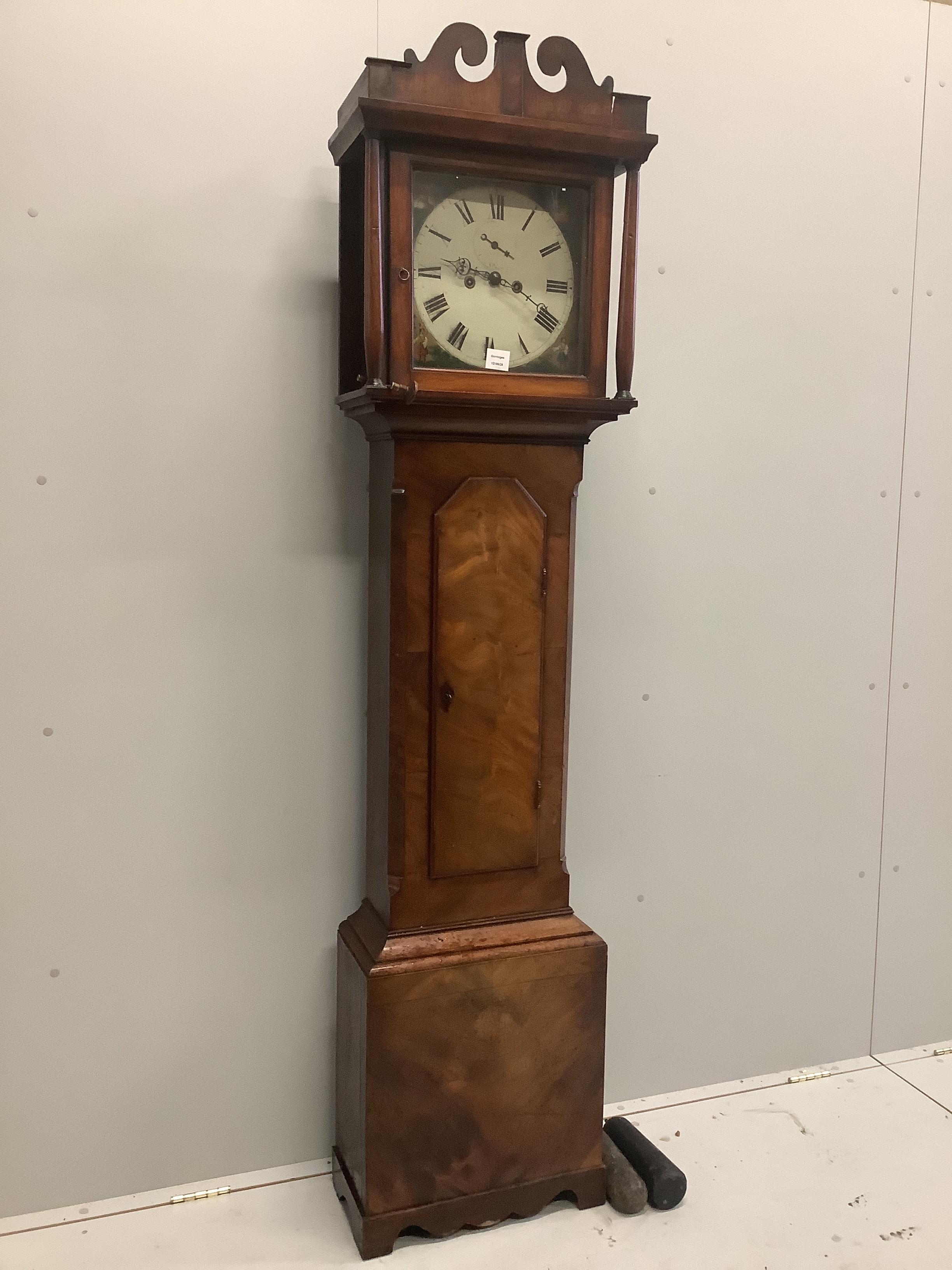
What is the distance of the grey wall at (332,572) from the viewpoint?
1565 mm

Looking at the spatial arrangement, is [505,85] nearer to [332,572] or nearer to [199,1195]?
[332,572]

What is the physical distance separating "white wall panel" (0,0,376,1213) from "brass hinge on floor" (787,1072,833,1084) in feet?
3.01

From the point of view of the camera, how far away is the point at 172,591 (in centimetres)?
163

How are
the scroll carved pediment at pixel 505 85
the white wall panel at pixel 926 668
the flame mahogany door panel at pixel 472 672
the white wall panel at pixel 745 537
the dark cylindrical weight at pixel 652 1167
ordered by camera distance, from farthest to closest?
the white wall panel at pixel 926 668
the white wall panel at pixel 745 537
the dark cylindrical weight at pixel 652 1167
the flame mahogany door panel at pixel 472 672
the scroll carved pediment at pixel 505 85

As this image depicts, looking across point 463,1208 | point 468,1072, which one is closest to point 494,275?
point 468,1072

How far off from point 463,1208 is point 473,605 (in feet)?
2.97

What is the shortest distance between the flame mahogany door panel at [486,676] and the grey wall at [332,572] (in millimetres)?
238

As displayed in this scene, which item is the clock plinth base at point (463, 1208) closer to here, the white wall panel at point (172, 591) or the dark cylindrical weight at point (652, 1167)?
the dark cylindrical weight at point (652, 1167)

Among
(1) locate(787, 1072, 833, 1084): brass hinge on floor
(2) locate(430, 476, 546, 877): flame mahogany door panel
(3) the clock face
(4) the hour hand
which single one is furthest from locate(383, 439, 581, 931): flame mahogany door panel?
(1) locate(787, 1072, 833, 1084): brass hinge on floor

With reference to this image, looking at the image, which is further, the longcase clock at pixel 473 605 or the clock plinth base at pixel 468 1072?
the clock plinth base at pixel 468 1072

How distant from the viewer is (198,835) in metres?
1.68

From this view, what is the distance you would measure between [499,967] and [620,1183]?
424mm

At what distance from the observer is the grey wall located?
157cm

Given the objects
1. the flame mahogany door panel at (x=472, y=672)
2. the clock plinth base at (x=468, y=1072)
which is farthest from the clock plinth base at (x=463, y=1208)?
the flame mahogany door panel at (x=472, y=672)
